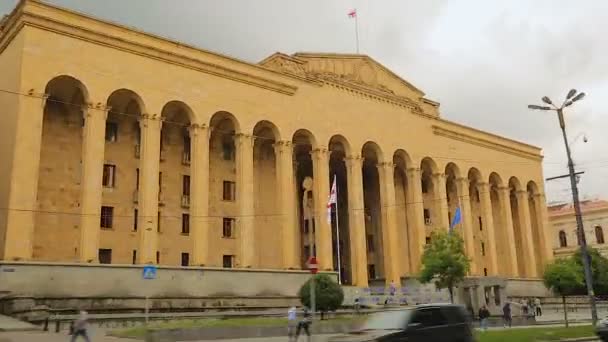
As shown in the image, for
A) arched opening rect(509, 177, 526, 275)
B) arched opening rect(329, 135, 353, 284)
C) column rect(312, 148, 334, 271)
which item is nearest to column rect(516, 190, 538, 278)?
arched opening rect(509, 177, 526, 275)

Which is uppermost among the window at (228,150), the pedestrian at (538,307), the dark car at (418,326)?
the window at (228,150)

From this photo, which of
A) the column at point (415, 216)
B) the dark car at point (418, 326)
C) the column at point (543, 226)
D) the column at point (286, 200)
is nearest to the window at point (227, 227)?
the column at point (286, 200)

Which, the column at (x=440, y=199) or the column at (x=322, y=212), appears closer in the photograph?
the column at (x=322, y=212)

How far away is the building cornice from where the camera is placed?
52656 mm

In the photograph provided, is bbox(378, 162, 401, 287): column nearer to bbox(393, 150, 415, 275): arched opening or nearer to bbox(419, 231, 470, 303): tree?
bbox(393, 150, 415, 275): arched opening

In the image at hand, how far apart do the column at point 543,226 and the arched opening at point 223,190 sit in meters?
35.4

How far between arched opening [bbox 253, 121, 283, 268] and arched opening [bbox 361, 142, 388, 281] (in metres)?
9.48

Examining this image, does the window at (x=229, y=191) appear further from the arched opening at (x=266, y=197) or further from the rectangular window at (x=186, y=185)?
the rectangular window at (x=186, y=185)

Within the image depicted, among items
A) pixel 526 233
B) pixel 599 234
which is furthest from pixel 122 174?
pixel 599 234

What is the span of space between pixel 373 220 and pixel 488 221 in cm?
1082

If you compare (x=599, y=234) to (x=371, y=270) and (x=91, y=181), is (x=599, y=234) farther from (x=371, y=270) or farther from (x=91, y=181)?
(x=91, y=181)

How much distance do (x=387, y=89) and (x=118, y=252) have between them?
2493 centimetres

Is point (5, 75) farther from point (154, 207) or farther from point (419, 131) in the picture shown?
point (419, 131)

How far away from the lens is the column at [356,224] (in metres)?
42.4
